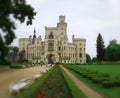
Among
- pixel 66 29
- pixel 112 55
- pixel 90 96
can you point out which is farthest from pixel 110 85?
pixel 66 29

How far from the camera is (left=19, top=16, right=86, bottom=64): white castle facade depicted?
110 m

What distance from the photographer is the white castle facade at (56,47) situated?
361ft

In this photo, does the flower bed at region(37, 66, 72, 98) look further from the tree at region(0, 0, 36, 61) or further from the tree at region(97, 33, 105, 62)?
the tree at region(97, 33, 105, 62)

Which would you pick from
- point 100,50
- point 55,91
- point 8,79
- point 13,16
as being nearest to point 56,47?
point 100,50

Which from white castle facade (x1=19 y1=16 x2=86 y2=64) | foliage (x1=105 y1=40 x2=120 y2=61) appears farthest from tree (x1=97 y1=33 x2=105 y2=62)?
white castle facade (x1=19 y1=16 x2=86 y2=64)

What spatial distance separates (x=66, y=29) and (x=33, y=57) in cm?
1760

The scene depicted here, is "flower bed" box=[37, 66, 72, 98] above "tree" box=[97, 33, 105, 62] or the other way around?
the other way around

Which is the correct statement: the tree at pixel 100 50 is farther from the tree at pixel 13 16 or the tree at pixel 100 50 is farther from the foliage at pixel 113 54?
the tree at pixel 13 16

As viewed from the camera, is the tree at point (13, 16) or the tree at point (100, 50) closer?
the tree at point (13, 16)

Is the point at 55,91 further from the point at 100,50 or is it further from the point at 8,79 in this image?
the point at 100,50

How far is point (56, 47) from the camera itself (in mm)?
110188

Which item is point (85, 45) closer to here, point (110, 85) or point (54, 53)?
point (54, 53)

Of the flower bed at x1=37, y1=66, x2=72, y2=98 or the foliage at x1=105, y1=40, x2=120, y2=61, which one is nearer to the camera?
the flower bed at x1=37, y1=66, x2=72, y2=98

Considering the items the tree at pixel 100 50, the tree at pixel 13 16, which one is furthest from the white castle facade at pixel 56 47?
the tree at pixel 13 16
